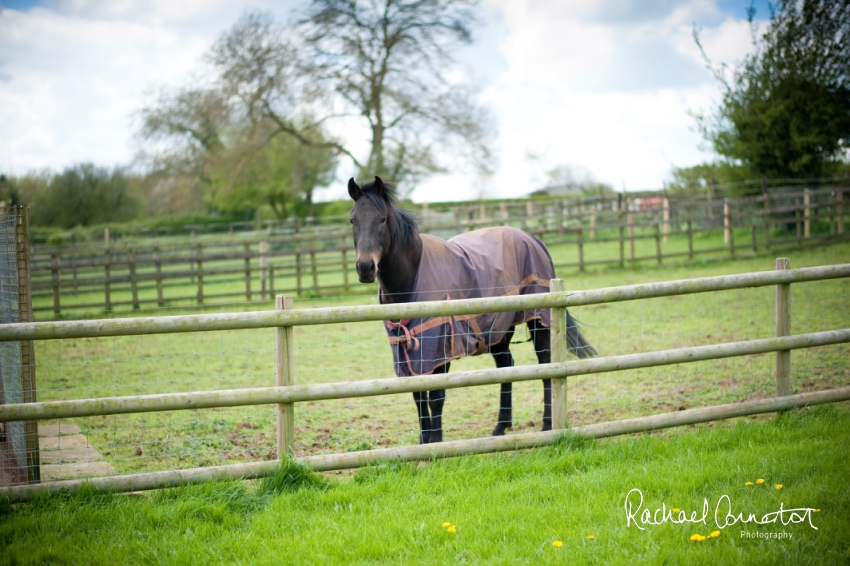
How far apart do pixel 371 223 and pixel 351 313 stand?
779 millimetres

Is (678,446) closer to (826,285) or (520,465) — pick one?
(520,465)

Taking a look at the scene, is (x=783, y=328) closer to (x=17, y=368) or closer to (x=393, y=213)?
(x=393, y=213)

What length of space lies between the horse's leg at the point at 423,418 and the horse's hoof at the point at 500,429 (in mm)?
743

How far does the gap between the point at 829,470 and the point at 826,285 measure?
802 centimetres

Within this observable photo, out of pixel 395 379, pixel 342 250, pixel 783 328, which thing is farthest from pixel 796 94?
pixel 395 379

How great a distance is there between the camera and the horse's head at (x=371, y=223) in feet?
12.7

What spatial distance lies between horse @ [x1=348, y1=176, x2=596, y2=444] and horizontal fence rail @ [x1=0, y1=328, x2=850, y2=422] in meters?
0.36

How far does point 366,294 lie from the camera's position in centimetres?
1370

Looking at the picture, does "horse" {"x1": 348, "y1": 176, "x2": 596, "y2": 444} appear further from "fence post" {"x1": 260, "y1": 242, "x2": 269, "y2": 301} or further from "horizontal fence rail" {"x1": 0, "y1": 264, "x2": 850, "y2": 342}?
"fence post" {"x1": 260, "y1": 242, "x2": 269, "y2": 301}

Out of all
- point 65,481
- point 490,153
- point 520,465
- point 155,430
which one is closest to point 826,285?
point 520,465

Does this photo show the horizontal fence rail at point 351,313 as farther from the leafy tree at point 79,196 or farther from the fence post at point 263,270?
the leafy tree at point 79,196

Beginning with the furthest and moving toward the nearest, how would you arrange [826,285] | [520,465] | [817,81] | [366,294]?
[817,81] → [366,294] → [826,285] → [520,465]

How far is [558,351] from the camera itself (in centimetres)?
386

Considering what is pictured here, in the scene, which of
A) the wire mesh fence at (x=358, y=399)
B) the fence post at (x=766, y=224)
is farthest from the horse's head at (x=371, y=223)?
the fence post at (x=766, y=224)
